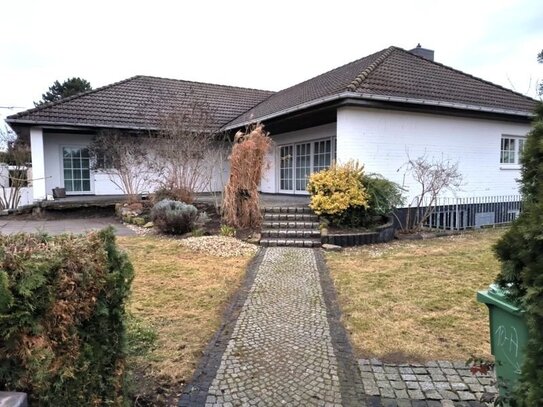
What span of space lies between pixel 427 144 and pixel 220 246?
7660 millimetres

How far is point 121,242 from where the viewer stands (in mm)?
8812

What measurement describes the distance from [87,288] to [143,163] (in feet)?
44.6

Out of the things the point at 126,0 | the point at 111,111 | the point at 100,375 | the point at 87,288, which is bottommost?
A: the point at 100,375

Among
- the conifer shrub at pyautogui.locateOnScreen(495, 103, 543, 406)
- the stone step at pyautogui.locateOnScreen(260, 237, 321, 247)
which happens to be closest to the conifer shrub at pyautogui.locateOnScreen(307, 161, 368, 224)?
the stone step at pyautogui.locateOnScreen(260, 237, 321, 247)

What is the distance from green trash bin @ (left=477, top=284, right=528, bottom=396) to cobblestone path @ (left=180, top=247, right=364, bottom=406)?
102 cm

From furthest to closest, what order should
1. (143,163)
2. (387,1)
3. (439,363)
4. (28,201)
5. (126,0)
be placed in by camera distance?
(28,201) → (143,163) → (387,1) → (126,0) → (439,363)

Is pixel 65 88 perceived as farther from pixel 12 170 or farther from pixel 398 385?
pixel 398 385

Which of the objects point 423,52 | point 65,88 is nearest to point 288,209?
point 423,52

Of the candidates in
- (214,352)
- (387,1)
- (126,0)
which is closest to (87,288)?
(214,352)

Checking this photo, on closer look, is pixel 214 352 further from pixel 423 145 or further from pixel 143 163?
pixel 143 163

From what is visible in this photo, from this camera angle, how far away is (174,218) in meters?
9.66

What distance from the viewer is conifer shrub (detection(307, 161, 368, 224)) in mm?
9320

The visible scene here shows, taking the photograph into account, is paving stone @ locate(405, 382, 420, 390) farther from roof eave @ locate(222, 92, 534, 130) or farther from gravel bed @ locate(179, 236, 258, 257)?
roof eave @ locate(222, 92, 534, 130)

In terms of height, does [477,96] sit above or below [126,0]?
below
